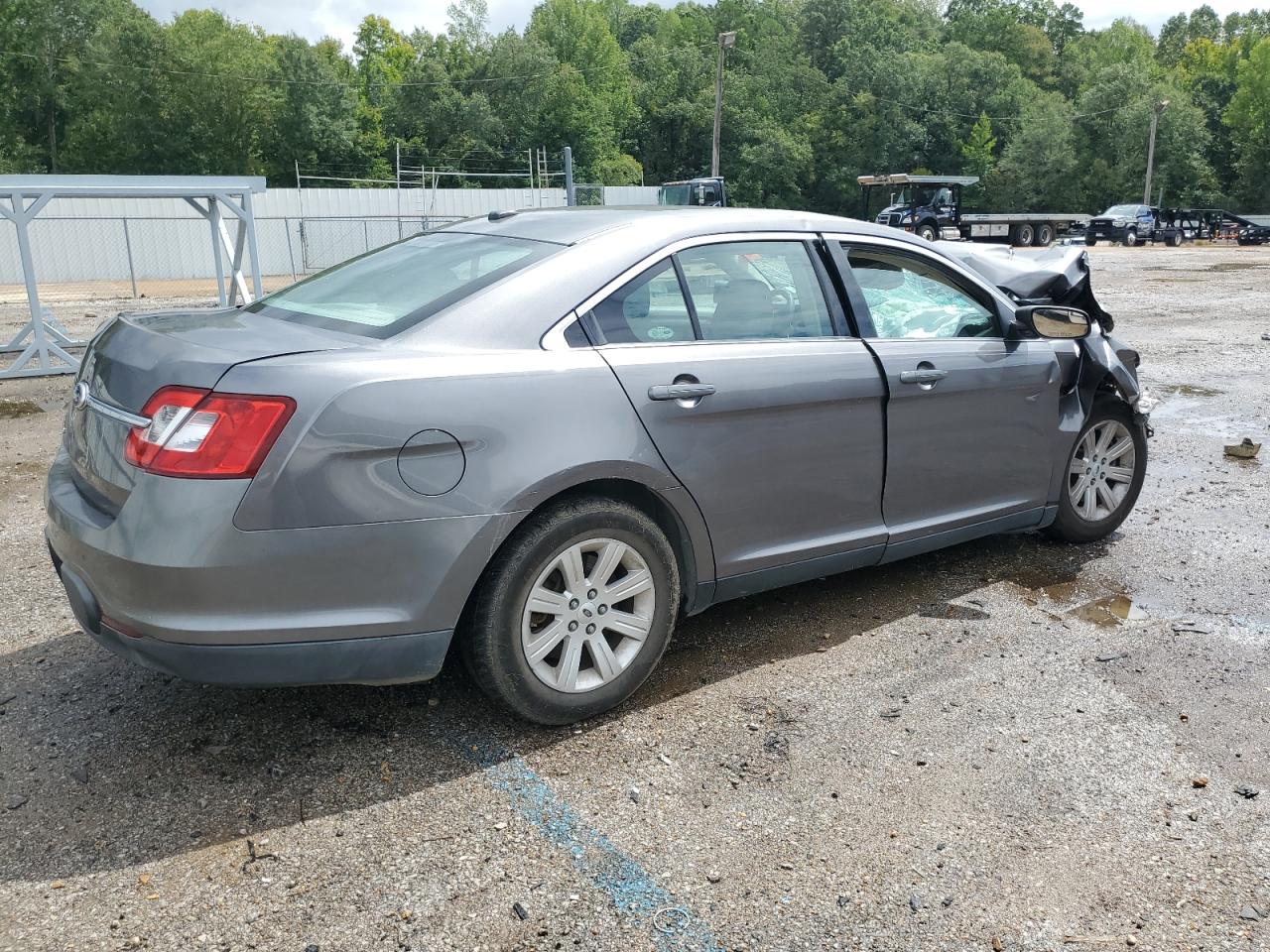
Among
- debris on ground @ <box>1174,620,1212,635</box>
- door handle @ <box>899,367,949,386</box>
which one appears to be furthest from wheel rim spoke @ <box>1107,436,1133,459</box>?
door handle @ <box>899,367,949,386</box>

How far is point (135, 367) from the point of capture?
304 cm

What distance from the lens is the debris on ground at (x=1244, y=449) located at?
291 inches

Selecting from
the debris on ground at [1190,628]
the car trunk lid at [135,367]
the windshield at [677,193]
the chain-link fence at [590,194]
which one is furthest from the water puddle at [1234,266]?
the car trunk lid at [135,367]

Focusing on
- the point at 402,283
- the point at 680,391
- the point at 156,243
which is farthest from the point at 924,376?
the point at 156,243

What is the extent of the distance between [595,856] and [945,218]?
143ft

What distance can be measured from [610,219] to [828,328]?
917 millimetres

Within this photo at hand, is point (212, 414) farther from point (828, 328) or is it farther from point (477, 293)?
point (828, 328)

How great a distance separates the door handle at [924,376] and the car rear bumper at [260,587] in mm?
1816

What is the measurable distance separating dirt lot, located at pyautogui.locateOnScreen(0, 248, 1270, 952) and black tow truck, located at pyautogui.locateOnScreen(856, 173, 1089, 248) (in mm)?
39611

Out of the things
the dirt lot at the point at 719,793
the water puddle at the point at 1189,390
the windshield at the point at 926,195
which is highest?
the windshield at the point at 926,195

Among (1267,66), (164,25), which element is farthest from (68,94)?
(1267,66)

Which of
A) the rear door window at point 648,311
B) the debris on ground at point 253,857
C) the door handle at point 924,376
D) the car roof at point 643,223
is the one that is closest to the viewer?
the debris on ground at point 253,857

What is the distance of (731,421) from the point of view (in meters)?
3.62

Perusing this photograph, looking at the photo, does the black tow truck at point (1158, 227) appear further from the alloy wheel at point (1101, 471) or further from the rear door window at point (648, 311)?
the rear door window at point (648, 311)
